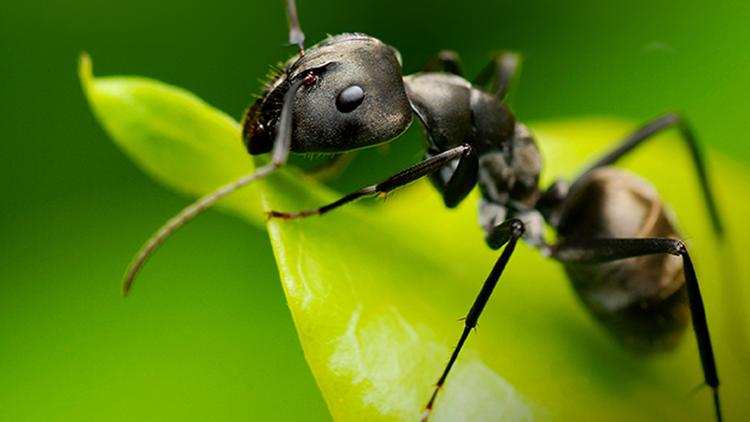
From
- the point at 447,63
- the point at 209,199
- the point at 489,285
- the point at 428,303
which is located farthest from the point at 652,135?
the point at 209,199

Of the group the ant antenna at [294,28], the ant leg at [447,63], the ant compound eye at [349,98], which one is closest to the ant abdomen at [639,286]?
the ant leg at [447,63]

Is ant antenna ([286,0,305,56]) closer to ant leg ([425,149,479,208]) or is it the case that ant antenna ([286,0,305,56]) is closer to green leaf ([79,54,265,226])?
green leaf ([79,54,265,226])

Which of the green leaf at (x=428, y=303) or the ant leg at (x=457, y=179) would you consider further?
the ant leg at (x=457, y=179)

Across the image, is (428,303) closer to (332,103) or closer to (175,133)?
(332,103)

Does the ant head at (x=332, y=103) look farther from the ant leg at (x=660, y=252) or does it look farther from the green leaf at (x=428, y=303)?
the ant leg at (x=660, y=252)

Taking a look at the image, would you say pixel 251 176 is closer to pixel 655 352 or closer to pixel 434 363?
pixel 434 363

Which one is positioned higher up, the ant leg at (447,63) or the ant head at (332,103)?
the ant head at (332,103)

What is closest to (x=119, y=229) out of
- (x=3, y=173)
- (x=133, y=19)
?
(x=3, y=173)
